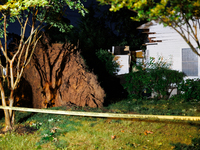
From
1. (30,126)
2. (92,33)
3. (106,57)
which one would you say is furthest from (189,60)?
(92,33)

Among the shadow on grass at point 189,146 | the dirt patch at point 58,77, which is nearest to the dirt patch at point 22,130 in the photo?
the dirt patch at point 58,77

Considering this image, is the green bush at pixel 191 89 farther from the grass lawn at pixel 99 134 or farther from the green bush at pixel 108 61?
the green bush at pixel 108 61

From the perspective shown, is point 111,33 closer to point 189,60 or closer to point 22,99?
point 189,60

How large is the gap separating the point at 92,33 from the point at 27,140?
2260 cm

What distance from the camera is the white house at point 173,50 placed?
1026cm

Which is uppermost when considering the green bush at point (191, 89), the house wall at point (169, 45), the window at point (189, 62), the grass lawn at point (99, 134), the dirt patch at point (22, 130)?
the house wall at point (169, 45)

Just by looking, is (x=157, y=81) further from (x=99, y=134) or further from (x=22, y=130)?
(x=22, y=130)

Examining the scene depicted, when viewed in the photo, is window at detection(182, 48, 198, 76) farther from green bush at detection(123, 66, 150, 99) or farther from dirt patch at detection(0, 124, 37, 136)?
dirt patch at detection(0, 124, 37, 136)

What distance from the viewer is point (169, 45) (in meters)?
10.9

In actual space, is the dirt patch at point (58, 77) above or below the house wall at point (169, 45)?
below

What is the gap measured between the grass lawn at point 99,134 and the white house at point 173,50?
5887mm

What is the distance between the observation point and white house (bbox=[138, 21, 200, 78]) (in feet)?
33.7

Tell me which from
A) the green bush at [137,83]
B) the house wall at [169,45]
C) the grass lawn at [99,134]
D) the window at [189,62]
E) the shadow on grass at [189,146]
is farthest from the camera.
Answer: the house wall at [169,45]

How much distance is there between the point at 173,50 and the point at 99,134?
27.3ft
